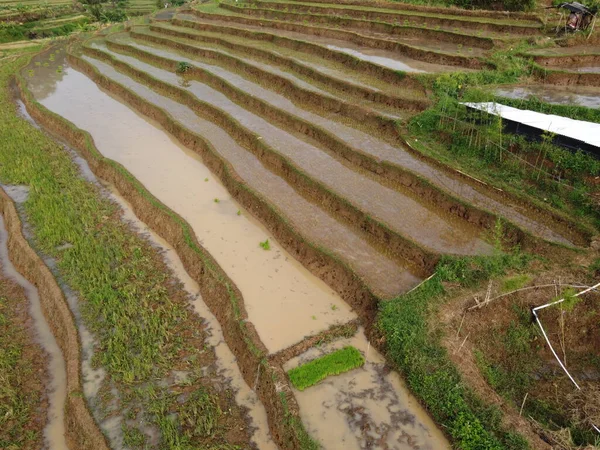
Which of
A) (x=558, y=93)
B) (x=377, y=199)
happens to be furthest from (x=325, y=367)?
(x=558, y=93)

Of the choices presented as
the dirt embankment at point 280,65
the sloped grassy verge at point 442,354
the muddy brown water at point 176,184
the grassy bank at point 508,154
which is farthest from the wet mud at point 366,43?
the sloped grassy verge at point 442,354

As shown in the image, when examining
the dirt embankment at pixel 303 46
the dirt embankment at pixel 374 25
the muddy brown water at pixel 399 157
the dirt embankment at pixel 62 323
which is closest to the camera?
the dirt embankment at pixel 62 323

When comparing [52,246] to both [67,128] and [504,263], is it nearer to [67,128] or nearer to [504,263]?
[67,128]

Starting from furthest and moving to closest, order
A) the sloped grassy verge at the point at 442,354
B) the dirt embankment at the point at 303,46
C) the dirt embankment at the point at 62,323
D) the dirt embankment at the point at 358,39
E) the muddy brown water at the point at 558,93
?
the dirt embankment at the point at 358,39
the dirt embankment at the point at 303,46
the muddy brown water at the point at 558,93
the dirt embankment at the point at 62,323
the sloped grassy verge at the point at 442,354

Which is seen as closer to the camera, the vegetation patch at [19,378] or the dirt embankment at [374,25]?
the vegetation patch at [19,378]

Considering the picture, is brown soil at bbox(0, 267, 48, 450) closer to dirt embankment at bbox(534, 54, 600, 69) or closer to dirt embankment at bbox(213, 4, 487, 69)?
dirt embankment at bbox(213, 4, 487, 69)

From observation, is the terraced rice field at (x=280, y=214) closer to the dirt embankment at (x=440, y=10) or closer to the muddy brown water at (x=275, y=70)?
the muddy brown water at (x=275, y=70)

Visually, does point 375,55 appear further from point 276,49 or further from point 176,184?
point 176,184
